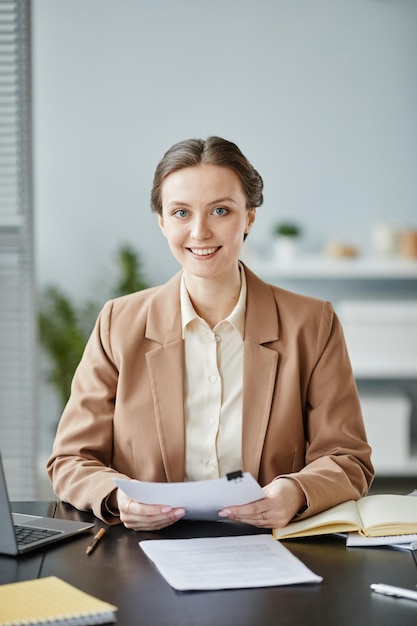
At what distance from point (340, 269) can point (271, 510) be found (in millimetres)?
2954

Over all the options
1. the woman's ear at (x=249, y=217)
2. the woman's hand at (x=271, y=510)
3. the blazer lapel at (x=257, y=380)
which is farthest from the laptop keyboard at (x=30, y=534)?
the woman's ear at (x=249, y=217)

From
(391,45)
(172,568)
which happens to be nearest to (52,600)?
(172,568)

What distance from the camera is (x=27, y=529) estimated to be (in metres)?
1.80

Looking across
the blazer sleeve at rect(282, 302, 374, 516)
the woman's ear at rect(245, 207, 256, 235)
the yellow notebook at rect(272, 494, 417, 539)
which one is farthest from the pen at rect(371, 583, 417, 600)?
the woman's ear at rect(245, 207, 256, 235)

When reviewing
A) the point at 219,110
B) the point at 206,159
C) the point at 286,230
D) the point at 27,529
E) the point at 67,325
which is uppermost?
the point at 219,110

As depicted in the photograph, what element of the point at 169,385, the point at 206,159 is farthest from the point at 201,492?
the point at 206,159

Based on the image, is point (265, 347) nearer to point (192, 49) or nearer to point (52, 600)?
point (52, 600)

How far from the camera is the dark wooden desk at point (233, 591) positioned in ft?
4.65

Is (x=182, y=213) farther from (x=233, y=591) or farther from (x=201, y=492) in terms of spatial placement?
(x=233, y=591)

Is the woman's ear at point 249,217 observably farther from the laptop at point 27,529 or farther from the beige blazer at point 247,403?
the laptop at point 27,529

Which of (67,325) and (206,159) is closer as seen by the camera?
(206,159)

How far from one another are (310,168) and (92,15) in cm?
137

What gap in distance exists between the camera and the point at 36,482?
4.15 metres

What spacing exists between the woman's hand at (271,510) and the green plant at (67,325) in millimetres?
2962
